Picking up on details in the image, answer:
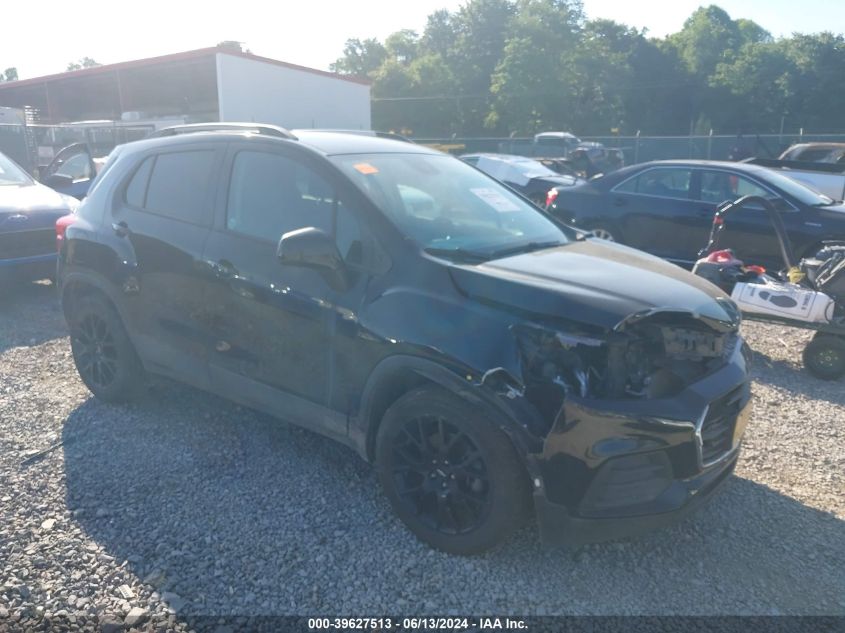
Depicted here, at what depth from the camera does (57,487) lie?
4.18 m

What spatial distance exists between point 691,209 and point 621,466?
695 centimetres

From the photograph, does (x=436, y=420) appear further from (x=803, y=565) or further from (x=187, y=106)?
(x=187, y=106)

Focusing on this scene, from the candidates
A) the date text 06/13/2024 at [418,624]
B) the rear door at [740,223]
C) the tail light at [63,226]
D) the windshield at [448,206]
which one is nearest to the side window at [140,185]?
the tail light at [63,226]

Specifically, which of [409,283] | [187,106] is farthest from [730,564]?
[187,106]

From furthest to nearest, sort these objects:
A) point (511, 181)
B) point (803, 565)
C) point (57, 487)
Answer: point (511, 181)
point (57, 487)
point (803, 565)

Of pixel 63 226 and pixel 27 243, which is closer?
pixel 63 226

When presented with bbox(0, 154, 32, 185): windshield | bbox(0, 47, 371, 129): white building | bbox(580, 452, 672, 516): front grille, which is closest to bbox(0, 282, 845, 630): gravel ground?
bbox(580, 452, 672, 516): front grille

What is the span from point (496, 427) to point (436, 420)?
32cm

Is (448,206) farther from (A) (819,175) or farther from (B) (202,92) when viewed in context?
(B) (202,92)

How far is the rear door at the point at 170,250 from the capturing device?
4.52 metres

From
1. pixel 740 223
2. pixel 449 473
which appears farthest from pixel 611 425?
pixel 740 223

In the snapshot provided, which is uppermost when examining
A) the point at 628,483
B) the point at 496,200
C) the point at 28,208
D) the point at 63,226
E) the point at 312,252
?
the point at 496,200

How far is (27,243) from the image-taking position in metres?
8.27

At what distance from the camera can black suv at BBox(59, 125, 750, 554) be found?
316 centimetres
